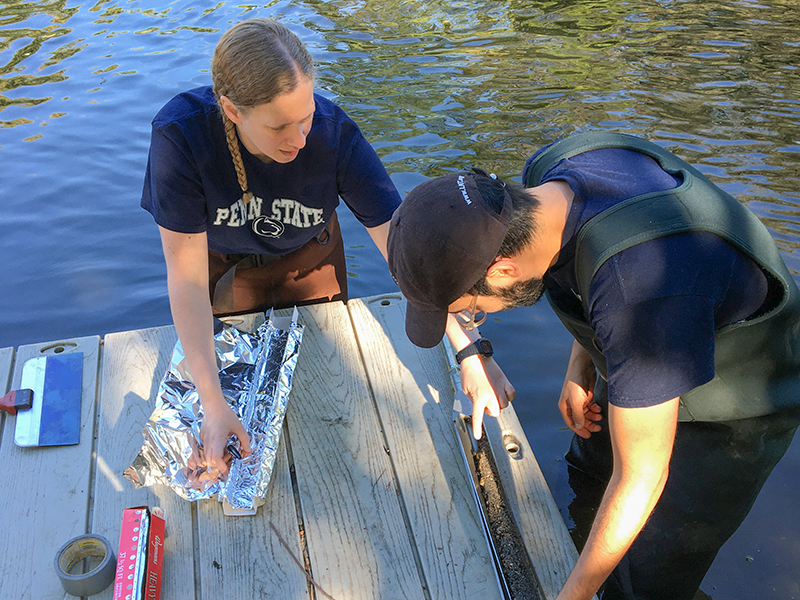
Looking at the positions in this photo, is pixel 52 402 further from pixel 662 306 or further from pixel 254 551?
pixel 662 306

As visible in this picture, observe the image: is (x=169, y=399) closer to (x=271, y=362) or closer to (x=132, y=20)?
(x=271, y=362)

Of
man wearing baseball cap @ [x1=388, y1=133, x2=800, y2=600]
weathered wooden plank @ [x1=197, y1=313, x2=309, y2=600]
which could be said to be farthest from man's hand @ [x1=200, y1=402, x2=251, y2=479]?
man wearing baseball cap @ [x1=388, y1=133, x2=800, y2=600]

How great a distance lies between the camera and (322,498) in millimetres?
1937

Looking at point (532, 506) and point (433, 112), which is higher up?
point (532, 506)

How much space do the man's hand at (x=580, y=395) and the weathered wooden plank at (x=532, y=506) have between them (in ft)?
0.63

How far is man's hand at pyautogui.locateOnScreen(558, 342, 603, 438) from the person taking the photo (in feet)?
7.01

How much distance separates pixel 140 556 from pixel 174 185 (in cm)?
101

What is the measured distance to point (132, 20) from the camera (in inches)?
316

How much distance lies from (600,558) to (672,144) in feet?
14.4

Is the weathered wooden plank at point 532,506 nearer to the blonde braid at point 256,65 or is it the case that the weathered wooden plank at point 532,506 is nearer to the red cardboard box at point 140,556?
the red cardboard box at point 140,556

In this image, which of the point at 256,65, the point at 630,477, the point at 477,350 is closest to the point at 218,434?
the point at 477,350

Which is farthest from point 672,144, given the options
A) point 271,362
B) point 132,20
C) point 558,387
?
point 132,20

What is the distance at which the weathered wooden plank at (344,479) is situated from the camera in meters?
1.74

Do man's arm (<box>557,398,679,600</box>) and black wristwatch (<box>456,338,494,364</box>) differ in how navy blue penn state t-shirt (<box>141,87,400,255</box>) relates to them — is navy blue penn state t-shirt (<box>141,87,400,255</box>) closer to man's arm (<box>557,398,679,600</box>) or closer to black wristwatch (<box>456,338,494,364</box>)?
black wristwatch (<box>456,338,494,364</box>)
